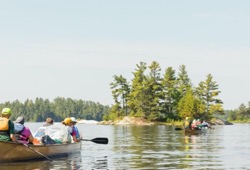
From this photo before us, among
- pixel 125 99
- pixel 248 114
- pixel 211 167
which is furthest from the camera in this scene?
pixel 248 114

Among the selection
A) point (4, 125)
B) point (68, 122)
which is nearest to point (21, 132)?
point (4, 125)

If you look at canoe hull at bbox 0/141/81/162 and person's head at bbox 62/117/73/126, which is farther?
person's head at bbox 62/117/73/126

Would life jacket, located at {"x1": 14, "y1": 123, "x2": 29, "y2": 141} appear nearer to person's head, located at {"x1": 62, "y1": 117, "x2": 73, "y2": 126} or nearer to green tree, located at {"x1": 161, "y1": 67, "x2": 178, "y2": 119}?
person's head, located at {"x1": 62, "y1": 117, "x2": 73, "y2": 126}

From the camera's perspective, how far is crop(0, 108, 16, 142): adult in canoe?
2158 centimetres

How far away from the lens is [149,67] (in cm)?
13525

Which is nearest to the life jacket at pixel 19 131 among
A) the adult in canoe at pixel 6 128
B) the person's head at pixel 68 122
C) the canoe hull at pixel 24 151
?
the canoe hull at pixel 24 151

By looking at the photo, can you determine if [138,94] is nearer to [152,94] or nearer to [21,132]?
[152,94]

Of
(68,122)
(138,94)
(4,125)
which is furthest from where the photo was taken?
(138,94)

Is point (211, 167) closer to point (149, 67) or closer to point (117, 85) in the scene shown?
point (149, 67)

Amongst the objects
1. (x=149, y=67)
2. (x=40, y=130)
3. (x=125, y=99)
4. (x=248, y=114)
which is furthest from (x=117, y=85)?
(x=40, y=130)

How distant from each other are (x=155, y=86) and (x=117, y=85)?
54.5 ft

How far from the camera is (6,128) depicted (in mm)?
21688

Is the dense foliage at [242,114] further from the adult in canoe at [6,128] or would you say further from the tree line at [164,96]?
the adult in canoe at [6,128]

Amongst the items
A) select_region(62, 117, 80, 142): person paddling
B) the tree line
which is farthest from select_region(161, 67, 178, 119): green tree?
select_region(62, 117, 80, 142): person paddling
